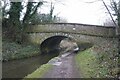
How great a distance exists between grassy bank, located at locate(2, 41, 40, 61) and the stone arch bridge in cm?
276

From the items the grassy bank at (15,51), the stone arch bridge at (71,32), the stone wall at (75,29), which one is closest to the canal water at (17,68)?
the grassy bank at (15,51)

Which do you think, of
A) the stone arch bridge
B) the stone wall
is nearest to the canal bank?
the stone arch bridge

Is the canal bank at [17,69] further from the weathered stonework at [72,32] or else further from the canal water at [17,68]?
the weathered stonework at [72,32]

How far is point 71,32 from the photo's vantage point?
3058cm

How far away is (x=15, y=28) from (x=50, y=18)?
15814 mm

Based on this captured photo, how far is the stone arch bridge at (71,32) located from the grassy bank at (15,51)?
2756 millimetres

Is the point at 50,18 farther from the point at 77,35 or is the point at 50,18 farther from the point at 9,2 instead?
the point at 9,2

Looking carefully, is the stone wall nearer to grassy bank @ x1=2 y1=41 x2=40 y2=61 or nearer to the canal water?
grassy bank @ x1=2 y1=41 x2=40 y2=61

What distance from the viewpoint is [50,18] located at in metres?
42.7

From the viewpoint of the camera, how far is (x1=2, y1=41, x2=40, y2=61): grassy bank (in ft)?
74.1

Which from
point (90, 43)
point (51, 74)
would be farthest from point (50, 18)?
point (51, 74)

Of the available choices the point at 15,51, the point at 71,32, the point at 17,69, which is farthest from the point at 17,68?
the point at 71,32

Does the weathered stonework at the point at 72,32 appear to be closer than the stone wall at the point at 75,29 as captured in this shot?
No

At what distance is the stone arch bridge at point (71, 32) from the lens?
29264mm
